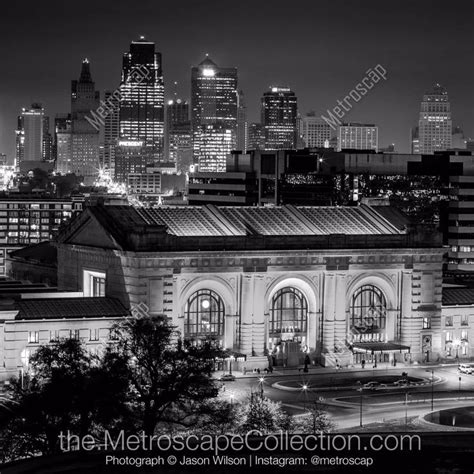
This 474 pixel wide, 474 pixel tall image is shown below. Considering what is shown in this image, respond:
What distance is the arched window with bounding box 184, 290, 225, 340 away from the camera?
136500mm

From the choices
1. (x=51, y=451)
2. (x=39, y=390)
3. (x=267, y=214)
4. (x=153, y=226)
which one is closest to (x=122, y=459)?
(x=51, y=451)

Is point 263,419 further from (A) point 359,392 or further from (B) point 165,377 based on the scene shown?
(A) point 359,392

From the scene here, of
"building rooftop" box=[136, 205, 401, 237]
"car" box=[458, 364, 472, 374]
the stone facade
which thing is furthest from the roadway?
"building rooftop" box=[136, 205, 401, 237]

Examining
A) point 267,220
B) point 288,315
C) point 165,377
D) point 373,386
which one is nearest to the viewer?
point 165,377

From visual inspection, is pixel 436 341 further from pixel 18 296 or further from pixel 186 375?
pixel 186 375

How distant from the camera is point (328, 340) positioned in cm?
→ 14125

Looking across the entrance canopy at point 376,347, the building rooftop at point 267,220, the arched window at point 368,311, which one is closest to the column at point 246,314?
the building rooftop at point 267,220

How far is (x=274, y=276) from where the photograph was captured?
13938 centimetres

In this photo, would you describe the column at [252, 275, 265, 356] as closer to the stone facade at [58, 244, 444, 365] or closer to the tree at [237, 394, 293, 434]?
the stone facade at [58, 244, 444, 365]

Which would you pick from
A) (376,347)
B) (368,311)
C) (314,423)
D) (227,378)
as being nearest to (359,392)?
(227,378)

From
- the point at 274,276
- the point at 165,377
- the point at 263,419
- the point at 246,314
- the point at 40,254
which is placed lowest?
the point at 263,419

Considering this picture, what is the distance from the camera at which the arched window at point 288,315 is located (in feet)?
461

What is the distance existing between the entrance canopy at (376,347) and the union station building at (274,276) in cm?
18

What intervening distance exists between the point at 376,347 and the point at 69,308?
29.6 m
